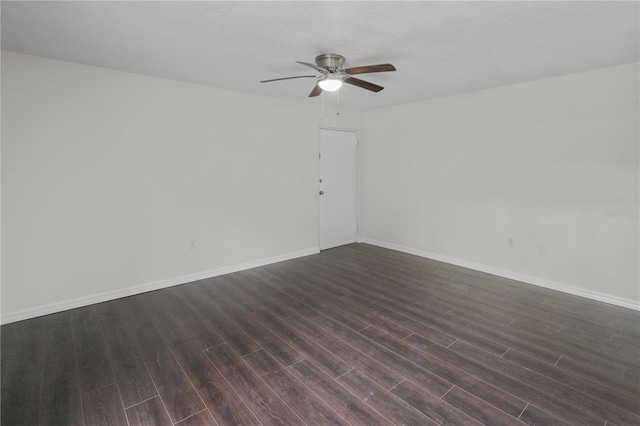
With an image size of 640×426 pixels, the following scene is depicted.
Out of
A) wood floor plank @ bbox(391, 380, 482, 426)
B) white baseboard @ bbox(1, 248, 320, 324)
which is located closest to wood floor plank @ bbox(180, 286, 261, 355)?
white baseboard @ bbox(1, 248, 320, 324)

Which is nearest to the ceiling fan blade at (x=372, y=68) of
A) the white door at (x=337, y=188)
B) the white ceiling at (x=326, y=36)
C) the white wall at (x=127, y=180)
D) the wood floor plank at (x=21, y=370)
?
the white ceiling at (x=326, y=36)

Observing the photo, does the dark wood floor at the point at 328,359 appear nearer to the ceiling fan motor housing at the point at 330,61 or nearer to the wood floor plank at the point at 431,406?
the wood floor plank at the point at 431,406

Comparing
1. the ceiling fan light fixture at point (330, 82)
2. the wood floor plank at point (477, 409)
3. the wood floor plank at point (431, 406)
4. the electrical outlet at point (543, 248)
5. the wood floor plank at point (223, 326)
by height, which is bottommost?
the wood floor plank at point (477, 409)

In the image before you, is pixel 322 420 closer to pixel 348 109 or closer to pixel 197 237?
pixel 197 237

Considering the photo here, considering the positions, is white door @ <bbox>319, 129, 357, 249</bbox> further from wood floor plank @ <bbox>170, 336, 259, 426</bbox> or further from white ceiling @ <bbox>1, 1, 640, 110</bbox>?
wood floor plank @ <bbox>170, 336, 259, 426</bbox>

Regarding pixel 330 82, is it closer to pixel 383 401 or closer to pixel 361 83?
pixel 361 83


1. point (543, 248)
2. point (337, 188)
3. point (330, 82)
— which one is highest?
point (330, 82)

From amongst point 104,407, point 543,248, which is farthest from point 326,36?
point 543,248

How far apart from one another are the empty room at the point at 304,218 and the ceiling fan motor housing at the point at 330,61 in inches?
1.7

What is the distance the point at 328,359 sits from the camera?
2168 millimetres

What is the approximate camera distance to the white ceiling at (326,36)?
6.17ft

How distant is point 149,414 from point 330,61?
2876mm

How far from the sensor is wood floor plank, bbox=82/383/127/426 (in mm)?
1634

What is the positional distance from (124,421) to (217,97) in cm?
337
